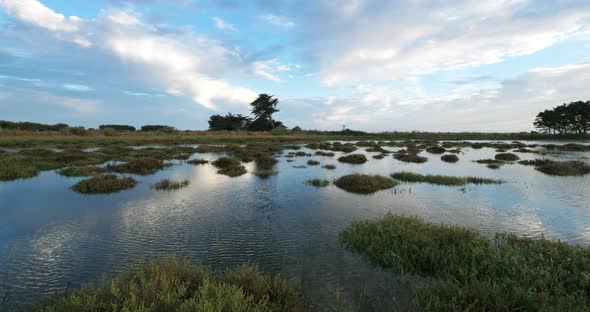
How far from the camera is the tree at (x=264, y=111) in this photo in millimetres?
119750

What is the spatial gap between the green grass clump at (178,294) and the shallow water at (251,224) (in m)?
0.95

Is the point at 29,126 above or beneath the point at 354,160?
above

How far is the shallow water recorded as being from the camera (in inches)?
314

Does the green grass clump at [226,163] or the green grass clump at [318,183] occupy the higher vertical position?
the green grass clump at [226,163]

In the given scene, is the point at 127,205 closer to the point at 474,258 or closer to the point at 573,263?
the point at 474,258

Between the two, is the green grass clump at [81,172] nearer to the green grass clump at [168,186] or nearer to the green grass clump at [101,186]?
the green grass clump at [101,186]

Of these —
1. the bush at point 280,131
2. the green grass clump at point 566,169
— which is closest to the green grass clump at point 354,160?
the green grass clump at point 566,169

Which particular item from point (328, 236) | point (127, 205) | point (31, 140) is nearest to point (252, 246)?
point (328, 236)

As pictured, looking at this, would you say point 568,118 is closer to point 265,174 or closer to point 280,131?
point 280,131

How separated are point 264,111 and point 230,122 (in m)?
25.6

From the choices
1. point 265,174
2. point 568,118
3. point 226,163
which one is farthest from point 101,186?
point 568,118

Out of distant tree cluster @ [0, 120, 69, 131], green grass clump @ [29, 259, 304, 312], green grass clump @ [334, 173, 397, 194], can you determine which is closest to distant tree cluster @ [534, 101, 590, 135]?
green grass clump @ [334, 173, 397, 194]

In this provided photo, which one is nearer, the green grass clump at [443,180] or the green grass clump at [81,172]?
the green grass clump at [443,180]

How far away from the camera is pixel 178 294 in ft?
19.0
